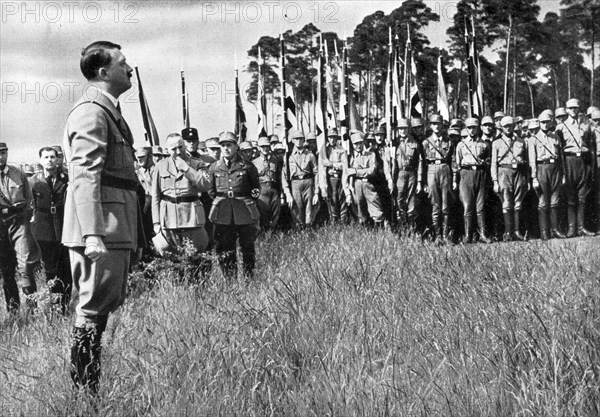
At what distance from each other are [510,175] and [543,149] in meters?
0.65

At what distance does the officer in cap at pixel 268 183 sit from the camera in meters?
13.2

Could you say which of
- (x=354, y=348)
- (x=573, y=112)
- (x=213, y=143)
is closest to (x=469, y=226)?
(x=573, y=112)

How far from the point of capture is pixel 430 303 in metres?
5.72

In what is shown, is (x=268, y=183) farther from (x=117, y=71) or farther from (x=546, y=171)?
(x=117, y=71)

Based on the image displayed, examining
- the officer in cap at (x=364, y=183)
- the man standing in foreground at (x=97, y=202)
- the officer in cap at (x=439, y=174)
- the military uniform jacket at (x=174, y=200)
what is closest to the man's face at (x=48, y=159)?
the military uniform jacket at (x=174, y=200)

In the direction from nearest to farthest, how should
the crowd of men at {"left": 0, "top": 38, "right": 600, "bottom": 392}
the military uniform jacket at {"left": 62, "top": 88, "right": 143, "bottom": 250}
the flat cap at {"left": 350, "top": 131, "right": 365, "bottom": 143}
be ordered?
the military uniform jacket at {"left": 62, "top": 88, "right": 143, "bottom": 250} < the crowd of men at {"left": 0, "top": 38, "right": 600, "bottom": 392} < the flat cap at {"left": 350, "top": 131, "right": 365, "bottom": 143}

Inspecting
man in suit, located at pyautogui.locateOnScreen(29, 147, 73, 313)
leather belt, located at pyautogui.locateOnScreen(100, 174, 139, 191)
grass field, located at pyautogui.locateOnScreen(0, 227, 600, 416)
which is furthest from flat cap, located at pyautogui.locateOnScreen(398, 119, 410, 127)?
leather belt, located at pyautogui.locateOnScreen(100, 174, 139, 191)

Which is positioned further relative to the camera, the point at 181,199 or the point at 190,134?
the point at 190,134

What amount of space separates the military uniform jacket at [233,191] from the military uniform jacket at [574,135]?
567 centimetres

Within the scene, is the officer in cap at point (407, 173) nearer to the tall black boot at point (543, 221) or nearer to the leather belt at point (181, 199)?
the tall black boot at point (543, 221)

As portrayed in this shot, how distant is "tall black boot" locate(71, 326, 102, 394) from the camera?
446cm

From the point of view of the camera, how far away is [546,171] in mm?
12844

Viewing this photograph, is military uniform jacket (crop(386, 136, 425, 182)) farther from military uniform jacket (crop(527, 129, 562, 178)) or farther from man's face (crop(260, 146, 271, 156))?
man's face (crop(260, 146, 271, 156))

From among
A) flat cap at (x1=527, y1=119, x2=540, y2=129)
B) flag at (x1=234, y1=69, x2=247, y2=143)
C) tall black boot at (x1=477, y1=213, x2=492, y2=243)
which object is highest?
flag at (x1=234, y1=69, x2=247, y2=143)
